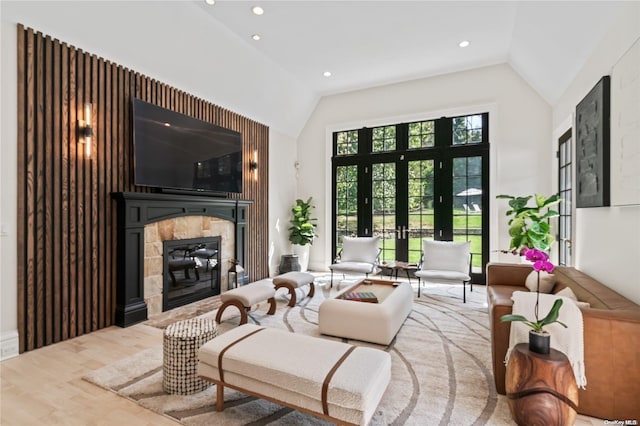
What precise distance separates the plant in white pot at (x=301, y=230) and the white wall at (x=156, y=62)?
0.33 m

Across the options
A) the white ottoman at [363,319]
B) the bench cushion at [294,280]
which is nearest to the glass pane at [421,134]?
the bench cushion at [294,280]

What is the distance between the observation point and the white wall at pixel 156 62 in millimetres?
2779

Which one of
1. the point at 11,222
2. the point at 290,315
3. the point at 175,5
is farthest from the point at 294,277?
the point at 175,5

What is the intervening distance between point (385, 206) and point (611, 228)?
3908 mm

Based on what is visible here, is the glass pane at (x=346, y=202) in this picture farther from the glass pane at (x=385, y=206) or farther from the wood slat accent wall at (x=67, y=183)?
the wood slat accent wall at (x=67, y=183)

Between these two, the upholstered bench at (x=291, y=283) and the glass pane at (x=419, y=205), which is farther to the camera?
the glass pane at (x=419, y=205)

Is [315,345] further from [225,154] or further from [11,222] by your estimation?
[225,154]

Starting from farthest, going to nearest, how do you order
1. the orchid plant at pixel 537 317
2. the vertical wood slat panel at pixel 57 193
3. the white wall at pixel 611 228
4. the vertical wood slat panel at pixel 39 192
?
1. the vertical wood slat panel at pixel 57 193
2. the vertical wood slat panel at pixel 39 192
3. the white wall at pixel 611 228
4. the orchid plant at pixel 537 317

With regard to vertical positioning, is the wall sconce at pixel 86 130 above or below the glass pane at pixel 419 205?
above

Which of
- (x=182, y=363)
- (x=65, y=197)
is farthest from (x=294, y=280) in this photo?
(x=65, y=197)

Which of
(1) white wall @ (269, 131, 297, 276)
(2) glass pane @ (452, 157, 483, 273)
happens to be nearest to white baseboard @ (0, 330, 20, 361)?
(1) white wall @ (269, 131, 297, 276)

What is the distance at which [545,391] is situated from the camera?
1.78m

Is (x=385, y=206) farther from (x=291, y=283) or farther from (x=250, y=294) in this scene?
(x=250, y=294)

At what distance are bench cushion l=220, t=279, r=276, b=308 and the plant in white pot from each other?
2.69 metres
